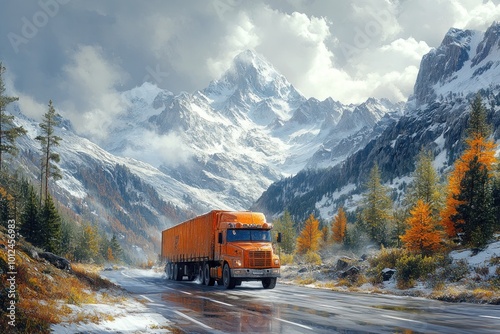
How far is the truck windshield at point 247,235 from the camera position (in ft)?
94.0

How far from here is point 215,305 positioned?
18531 mm

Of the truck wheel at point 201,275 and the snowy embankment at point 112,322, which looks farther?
the truck wheel at point 201,275

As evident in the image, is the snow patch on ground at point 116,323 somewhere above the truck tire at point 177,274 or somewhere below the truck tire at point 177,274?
above

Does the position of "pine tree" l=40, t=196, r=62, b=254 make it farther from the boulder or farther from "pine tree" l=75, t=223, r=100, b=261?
"pine tree" l=75, t=223, r=100, b=261

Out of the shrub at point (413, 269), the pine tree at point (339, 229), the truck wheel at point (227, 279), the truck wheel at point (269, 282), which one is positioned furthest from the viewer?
the pine tree at point (339, 229)

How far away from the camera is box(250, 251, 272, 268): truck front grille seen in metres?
27.4

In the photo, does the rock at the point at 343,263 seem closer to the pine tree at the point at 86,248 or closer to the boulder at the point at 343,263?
the boulder at the point at 343,263

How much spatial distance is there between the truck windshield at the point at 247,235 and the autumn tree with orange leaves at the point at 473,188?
44.5ft

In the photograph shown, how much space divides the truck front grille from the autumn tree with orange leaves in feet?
44.4

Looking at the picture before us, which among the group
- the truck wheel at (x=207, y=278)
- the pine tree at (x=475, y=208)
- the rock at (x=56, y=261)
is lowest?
the truck wheel at (x=207, y=278)

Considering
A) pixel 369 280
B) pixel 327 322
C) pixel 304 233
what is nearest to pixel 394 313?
pixel 327 322

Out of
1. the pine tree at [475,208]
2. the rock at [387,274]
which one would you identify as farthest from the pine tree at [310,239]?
the rock at [387,274]

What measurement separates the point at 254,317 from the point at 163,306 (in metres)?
5.24

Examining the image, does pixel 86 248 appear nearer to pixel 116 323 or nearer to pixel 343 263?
pixel 343 263
